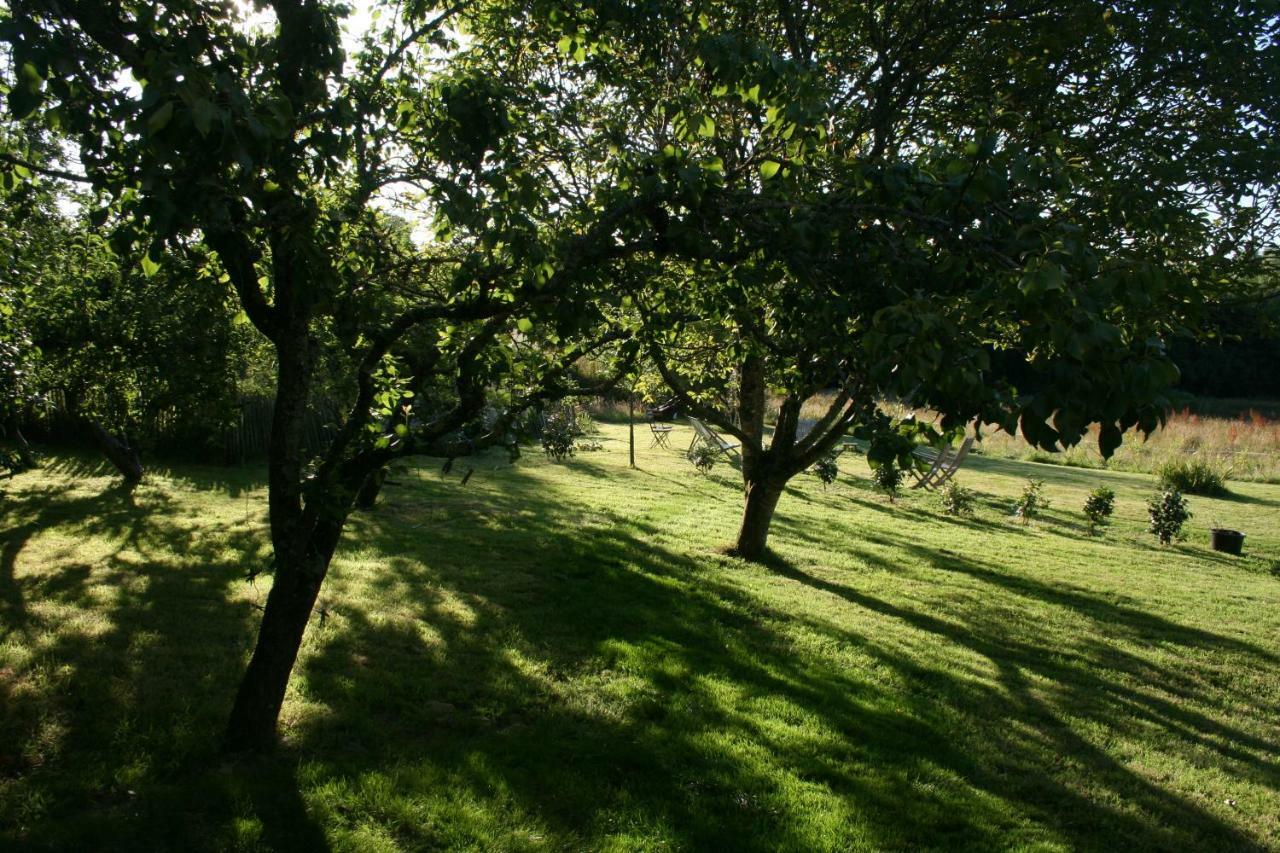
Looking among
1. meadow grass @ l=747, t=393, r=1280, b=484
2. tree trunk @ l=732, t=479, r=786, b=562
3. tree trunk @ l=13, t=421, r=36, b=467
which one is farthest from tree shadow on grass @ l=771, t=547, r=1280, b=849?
meadow grass @ l=747, t=393, r=1280, b=484

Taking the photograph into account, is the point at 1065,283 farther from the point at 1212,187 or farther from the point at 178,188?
the point at 1212,187

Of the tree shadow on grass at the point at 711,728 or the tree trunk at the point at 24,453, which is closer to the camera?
the tree shadow on grass at the point at 711,728

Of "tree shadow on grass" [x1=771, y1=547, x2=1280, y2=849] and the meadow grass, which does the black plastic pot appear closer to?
"tree shadow on grass" [x1=771, y1=547, x2=1280, y2=849]

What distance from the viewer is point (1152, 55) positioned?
694 centimetres

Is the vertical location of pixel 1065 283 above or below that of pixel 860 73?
below

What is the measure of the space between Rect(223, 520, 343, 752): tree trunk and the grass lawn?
0.54 feet

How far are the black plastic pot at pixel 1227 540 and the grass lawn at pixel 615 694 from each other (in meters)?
2.01

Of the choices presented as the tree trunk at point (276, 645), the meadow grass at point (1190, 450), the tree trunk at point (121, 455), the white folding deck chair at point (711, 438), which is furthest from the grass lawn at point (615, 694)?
the meadow grass at point (1190, 450)

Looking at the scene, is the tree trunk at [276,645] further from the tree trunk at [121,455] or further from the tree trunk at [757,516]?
the tree trunk at [121,455]

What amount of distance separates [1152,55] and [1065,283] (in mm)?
6507

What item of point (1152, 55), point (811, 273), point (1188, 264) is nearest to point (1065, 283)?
point (811, 273)

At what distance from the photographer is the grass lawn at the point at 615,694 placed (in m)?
3.89

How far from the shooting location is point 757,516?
9680mm

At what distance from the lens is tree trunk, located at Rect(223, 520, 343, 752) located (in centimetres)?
409
